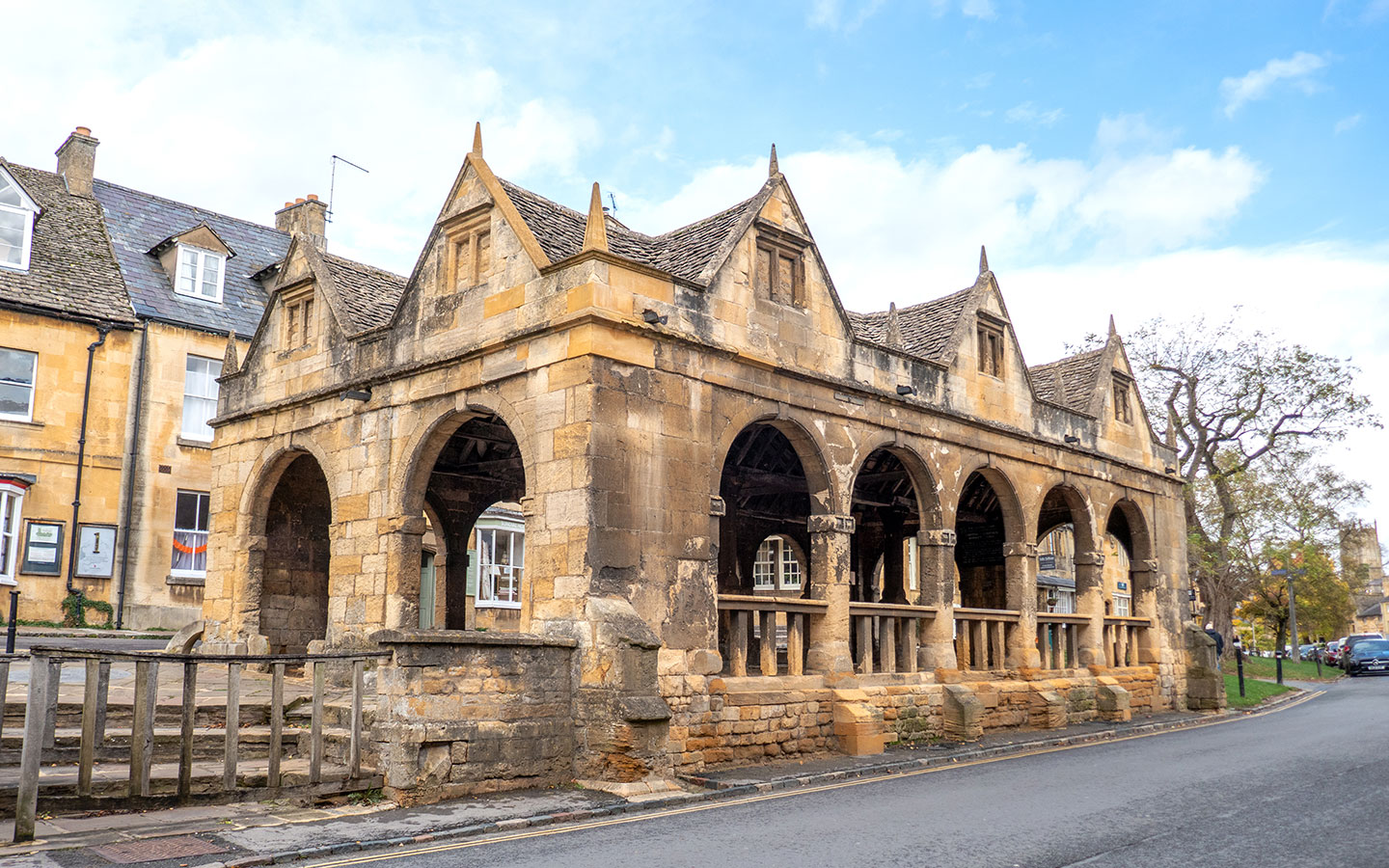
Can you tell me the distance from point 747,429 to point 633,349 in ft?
17.5

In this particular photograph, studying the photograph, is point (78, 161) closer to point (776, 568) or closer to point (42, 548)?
point (42, 548)

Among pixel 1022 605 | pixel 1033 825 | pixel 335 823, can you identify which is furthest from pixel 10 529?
pixel 1033 825

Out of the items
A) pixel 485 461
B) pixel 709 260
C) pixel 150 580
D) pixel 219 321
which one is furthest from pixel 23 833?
pixel 219 321

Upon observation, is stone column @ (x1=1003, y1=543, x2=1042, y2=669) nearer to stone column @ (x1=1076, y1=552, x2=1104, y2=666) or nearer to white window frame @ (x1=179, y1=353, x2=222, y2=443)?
stone column @ (x1=1076, y1=552, x2=1104, y2=666)

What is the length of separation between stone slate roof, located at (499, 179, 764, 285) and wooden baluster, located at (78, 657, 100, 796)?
650 centimetres

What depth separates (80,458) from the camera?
22.5 meters

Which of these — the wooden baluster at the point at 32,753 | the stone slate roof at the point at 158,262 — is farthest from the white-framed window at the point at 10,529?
the wooden baluster at the point at 32,753

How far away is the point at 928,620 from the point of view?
16141 millimetres

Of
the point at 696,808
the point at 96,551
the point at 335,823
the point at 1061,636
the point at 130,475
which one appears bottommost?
the point at 696,808

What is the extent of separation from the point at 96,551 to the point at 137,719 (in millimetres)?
15927

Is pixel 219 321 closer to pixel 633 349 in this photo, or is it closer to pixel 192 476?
pixel 192 476

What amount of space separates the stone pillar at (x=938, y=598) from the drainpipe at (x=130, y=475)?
16.4 metres

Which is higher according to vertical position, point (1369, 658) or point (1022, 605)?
point (1022, 605)

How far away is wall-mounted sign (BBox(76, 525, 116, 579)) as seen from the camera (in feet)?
73.2
